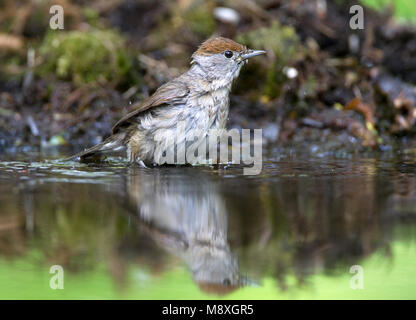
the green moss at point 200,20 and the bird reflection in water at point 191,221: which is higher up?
the green moss at point 200,20

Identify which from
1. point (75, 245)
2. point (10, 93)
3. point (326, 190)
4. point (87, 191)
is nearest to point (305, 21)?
point (10, 93)

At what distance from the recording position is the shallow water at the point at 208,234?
8.46ft

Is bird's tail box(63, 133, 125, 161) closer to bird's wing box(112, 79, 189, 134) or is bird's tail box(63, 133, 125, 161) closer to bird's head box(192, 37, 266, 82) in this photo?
bird's wing box(112, 79, 189, 134)

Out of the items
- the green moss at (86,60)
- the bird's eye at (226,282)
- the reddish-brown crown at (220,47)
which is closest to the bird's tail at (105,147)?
the reddish-brown crown at (220,47)

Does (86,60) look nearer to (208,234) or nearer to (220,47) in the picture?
(220,47)

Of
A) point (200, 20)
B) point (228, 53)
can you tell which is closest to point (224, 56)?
point (228, 53)

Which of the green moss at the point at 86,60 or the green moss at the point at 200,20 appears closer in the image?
the green moss at the point at 86,60

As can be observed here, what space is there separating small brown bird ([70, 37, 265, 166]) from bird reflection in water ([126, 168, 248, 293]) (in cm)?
65

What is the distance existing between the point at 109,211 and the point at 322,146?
138 inches

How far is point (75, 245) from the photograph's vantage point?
302 centimetres

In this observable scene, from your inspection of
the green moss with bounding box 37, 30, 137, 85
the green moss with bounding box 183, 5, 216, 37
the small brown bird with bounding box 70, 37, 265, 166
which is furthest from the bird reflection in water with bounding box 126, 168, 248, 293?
the green moss with bounding box 183, 5, 216, 37

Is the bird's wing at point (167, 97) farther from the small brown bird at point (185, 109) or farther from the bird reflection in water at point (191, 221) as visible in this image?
the bird reflection in water at point (191, 221)

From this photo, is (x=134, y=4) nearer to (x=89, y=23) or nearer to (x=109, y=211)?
(x=89, y=23)

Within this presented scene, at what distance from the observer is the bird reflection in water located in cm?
272
